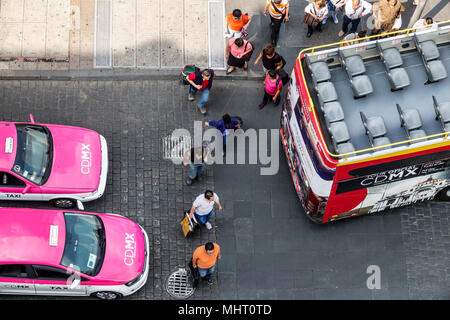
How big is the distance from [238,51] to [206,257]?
212 inches

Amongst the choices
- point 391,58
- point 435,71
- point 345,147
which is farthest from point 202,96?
point 435,71

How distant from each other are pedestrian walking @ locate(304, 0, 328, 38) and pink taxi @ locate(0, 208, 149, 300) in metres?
7.11

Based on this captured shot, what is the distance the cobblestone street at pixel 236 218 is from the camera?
14594 mm

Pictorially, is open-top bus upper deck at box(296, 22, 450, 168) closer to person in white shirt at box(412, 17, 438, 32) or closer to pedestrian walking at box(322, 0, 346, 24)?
person in white shirt at box(412, 17, 438, 32)

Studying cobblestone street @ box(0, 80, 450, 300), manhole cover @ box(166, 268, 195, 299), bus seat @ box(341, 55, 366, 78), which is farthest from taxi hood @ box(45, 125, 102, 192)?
bus seat @ box(341, 55, 366, 78)

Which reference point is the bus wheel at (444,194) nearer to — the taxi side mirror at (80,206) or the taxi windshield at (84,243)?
the taxi windshield at (84,243)

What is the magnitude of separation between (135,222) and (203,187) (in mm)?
1792

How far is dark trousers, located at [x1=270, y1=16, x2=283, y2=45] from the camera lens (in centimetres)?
1656

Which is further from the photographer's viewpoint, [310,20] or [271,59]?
[310,20]

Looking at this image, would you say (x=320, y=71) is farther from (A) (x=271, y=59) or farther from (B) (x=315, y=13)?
(B) (x=315, y=13)

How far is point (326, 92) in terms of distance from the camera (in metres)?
13.0

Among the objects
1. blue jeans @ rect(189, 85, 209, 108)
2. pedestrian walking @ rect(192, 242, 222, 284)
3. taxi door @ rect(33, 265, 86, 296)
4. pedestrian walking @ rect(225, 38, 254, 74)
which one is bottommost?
taxi door @ rect(33, 265, 86, 296)
